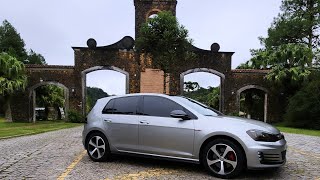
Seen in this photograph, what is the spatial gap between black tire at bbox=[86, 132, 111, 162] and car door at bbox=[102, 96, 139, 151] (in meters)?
0.20

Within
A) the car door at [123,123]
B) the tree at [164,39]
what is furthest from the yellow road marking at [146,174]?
the tree at [164,39]

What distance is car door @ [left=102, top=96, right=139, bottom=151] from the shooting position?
772cm

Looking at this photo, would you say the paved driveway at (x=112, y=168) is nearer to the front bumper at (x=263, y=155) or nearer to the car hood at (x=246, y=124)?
the front bumper at (x=263, y=155)

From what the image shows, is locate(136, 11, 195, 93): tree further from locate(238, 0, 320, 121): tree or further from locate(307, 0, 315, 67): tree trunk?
locate(307, 0, 315, 67): tree trunk

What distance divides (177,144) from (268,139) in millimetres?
1646

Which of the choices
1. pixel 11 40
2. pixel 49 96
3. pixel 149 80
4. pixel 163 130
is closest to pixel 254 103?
pixel 149 80

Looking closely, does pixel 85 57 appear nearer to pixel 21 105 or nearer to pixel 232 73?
pixel 21 105

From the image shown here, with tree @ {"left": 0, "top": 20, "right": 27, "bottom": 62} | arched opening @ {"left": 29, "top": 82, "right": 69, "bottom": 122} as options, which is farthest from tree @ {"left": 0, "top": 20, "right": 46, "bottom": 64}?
arched opening @ {"left": 29, "top": 82, "right": 69, "bottom": 122}

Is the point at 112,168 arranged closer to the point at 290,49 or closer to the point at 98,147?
the point at 98,147

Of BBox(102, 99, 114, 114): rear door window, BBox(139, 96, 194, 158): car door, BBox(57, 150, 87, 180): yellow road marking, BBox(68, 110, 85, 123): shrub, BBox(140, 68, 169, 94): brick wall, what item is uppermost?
BBox(140, 68, 169, 94): brick wall

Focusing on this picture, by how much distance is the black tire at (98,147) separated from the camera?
26.6 ft

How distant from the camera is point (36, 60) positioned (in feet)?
203

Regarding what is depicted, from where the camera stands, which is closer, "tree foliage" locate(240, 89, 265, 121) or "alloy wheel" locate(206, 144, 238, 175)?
"alloy wheel" locate(206, 144, 238, 175)

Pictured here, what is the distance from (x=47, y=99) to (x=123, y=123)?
29.6m
